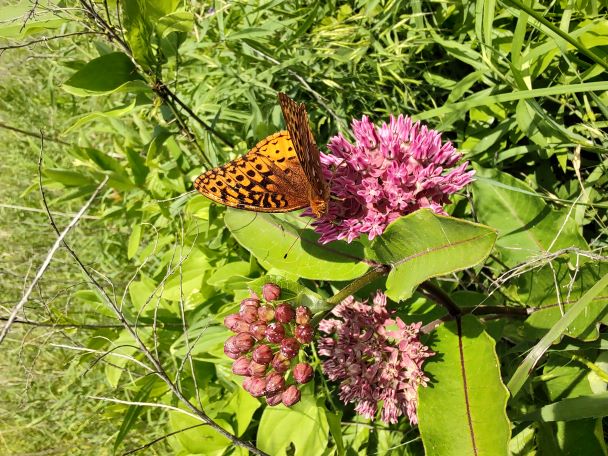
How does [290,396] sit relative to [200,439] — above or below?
above

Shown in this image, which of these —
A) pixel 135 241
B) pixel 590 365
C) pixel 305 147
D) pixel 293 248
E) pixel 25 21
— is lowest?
pixel 590 365

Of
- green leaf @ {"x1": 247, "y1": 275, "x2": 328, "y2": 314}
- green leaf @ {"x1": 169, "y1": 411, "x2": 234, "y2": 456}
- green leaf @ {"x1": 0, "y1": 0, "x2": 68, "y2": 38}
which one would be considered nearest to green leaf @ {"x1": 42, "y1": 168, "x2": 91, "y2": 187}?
green leaf @ {"x1": 0, "y1": 0, "x2": 68, "y2": 38}

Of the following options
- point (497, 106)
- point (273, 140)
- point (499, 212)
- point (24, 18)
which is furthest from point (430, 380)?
point (24, 18)

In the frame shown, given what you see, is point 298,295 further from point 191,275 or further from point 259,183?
point 191,275

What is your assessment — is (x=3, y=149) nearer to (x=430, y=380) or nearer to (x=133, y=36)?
(x=133, y=36)

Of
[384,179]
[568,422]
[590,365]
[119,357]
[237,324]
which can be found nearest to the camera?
[237,324]

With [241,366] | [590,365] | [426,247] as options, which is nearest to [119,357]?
[241,366]

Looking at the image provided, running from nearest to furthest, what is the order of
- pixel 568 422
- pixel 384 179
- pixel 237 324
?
pixel 237 324, pixel 384 179, pixel 568 422

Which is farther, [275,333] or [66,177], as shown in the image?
[66,177]
